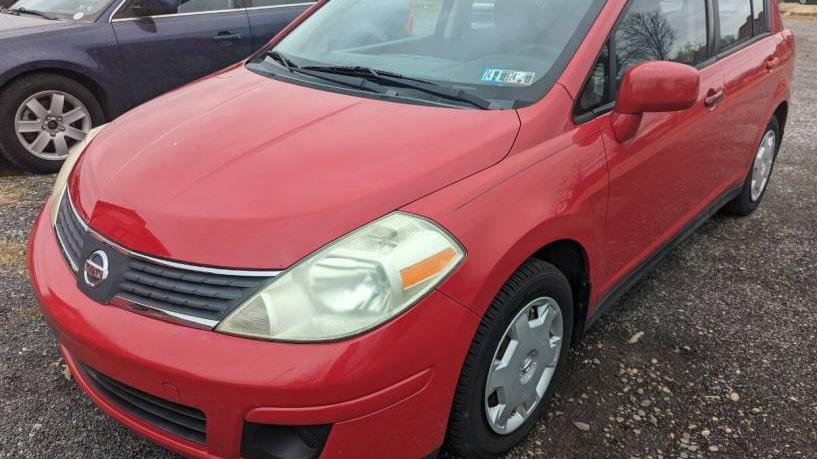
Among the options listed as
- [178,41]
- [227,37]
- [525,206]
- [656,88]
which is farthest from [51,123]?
[656,88]

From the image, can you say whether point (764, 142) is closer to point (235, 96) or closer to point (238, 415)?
point (235, 96)

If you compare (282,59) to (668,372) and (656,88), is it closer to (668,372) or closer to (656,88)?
(656,88)

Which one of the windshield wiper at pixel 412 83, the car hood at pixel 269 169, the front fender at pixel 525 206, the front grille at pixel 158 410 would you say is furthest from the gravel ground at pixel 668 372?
the windshield wiper at pixel 412 83

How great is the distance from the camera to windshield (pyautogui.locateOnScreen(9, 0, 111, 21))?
4.75 metres

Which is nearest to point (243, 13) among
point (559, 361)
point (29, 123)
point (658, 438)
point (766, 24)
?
point (29, 123)

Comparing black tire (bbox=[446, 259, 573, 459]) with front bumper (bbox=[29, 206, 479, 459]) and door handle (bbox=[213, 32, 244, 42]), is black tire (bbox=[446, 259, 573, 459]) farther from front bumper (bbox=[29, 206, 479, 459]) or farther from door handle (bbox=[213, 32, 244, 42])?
door handle (bbox=[213, 32, 244, 42])

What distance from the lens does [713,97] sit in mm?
2941

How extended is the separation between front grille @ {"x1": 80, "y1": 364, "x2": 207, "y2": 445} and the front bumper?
0.08 feet

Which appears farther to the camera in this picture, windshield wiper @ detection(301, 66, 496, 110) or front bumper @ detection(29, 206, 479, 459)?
windshield wiper @ detection(301, 66, 496, 110)

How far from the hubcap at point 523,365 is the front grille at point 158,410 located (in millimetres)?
818

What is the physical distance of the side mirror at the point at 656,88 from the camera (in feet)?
7.13

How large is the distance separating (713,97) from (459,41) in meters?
1.29

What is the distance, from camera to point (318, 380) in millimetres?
1509

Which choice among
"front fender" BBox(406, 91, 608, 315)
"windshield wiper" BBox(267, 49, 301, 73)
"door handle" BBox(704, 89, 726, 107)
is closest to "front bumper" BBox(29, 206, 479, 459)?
"front fender" BBox(406, 91, 608, 315)
